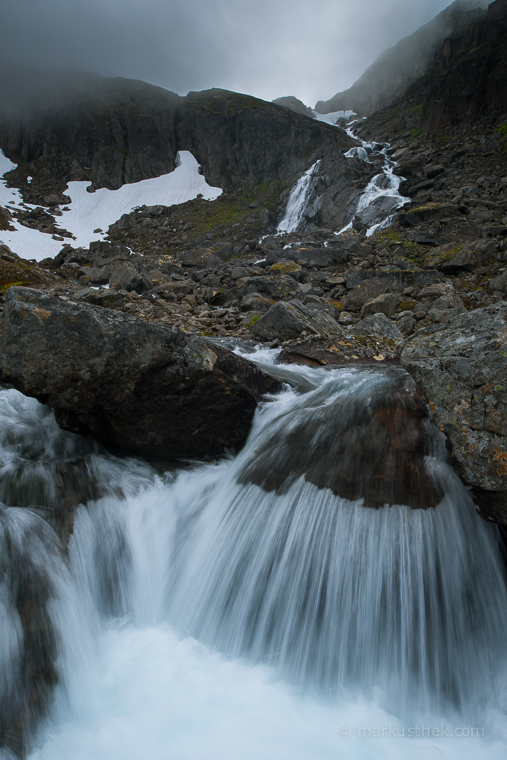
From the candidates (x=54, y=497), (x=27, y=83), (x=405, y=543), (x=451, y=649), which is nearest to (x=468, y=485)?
(x=405, y=543)

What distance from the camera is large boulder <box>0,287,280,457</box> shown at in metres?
3.67

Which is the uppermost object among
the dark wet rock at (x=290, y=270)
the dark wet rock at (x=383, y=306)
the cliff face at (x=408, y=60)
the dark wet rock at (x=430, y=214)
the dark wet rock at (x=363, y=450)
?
the cliff face at (x=408, y=60)

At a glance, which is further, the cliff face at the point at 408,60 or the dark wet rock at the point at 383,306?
the cliff face at the point at 408,60

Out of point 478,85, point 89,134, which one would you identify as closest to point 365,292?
point 478,85

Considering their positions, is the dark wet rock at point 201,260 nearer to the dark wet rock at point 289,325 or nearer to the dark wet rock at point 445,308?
the dark wet rock at point 289,325

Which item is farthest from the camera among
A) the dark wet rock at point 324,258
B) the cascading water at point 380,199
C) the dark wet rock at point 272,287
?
the cascading water at point 380,199

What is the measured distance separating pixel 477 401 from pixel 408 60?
96558mm

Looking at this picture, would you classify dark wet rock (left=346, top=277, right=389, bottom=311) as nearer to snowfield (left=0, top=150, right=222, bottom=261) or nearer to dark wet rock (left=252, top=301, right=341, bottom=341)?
dark wet rock (left=252, top=301, right=341, bottom=341)

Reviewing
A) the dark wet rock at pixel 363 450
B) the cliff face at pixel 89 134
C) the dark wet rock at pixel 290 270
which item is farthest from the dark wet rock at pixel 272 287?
the cliff face at pixel 89 134

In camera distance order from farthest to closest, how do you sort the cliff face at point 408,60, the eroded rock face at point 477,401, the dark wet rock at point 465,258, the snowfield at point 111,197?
the cliff face at point 408,60
the snowfield at point 111,197
the dark wet rock at point 465,258
the eroded rock face at point 477,401

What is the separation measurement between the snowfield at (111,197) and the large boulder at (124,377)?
1549 inches

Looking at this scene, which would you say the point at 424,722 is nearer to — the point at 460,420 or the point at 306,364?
the point at 460,420

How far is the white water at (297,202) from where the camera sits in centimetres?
3675

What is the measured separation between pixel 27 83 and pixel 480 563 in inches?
3545
